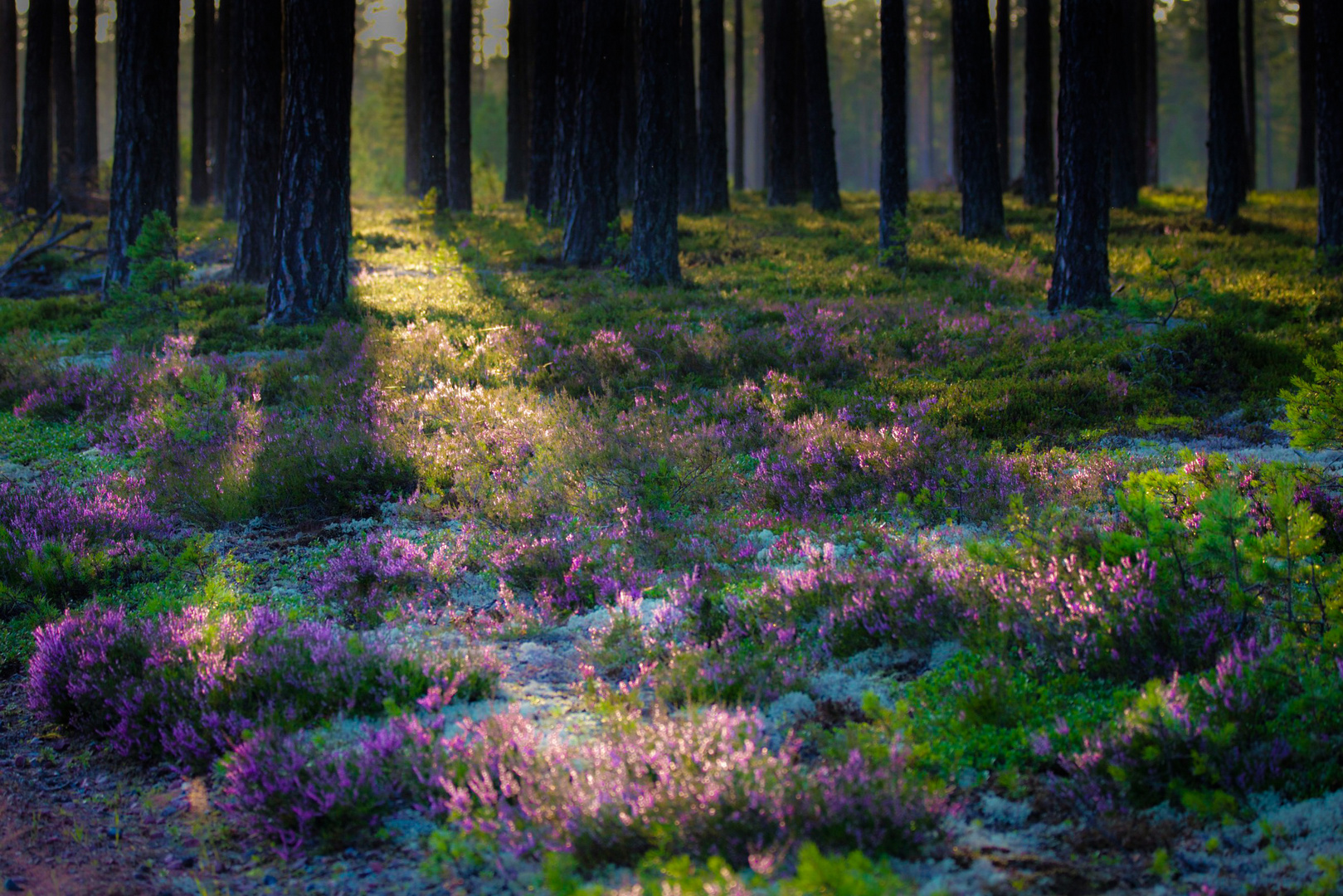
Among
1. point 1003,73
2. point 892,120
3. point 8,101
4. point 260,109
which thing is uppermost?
point 1003,73

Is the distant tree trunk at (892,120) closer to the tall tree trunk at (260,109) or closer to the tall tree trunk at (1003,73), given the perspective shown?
the tall tree trunk at (260,109)

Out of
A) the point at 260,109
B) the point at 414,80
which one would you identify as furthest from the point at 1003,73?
the point at 260,109

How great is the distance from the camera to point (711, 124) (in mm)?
24953

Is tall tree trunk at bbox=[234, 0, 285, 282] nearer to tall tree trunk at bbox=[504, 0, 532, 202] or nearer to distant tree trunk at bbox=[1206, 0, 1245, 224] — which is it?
tall tree trunk at bbox=[504, 0, 532, 202]

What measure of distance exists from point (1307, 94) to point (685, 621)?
36088 millimetres

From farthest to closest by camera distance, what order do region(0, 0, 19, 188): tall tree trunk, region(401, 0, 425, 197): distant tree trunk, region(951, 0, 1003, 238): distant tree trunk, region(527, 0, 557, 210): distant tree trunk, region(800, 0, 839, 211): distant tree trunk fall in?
region(401, 0, 425, 197): distant tree trunk
region(0, 0, 19, 188): tall tree trunk
region(800, 0, 839, 211): distant tree trunk
region(527, 0, 557, 210): distant tree trunk
region(951, 0, 1003, 238): distant tree trunk

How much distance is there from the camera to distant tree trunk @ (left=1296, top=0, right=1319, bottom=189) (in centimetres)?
3030

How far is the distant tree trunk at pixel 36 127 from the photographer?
25047mm

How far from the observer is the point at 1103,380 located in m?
8.41

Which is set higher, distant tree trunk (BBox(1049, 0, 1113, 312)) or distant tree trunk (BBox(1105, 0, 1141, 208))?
distant tree trunk (BBox(1105, 0, 1141, 208))

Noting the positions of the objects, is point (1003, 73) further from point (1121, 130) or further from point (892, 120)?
point (892, 120)

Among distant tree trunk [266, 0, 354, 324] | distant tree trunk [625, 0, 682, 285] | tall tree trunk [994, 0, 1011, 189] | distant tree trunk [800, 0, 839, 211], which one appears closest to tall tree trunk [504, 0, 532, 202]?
distant tree trunk [800, 0, 839, 211]

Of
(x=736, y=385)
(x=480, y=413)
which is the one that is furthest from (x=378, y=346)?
(x=736, y=385)

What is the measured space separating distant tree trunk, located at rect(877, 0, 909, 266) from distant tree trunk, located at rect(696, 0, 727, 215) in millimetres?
7585
